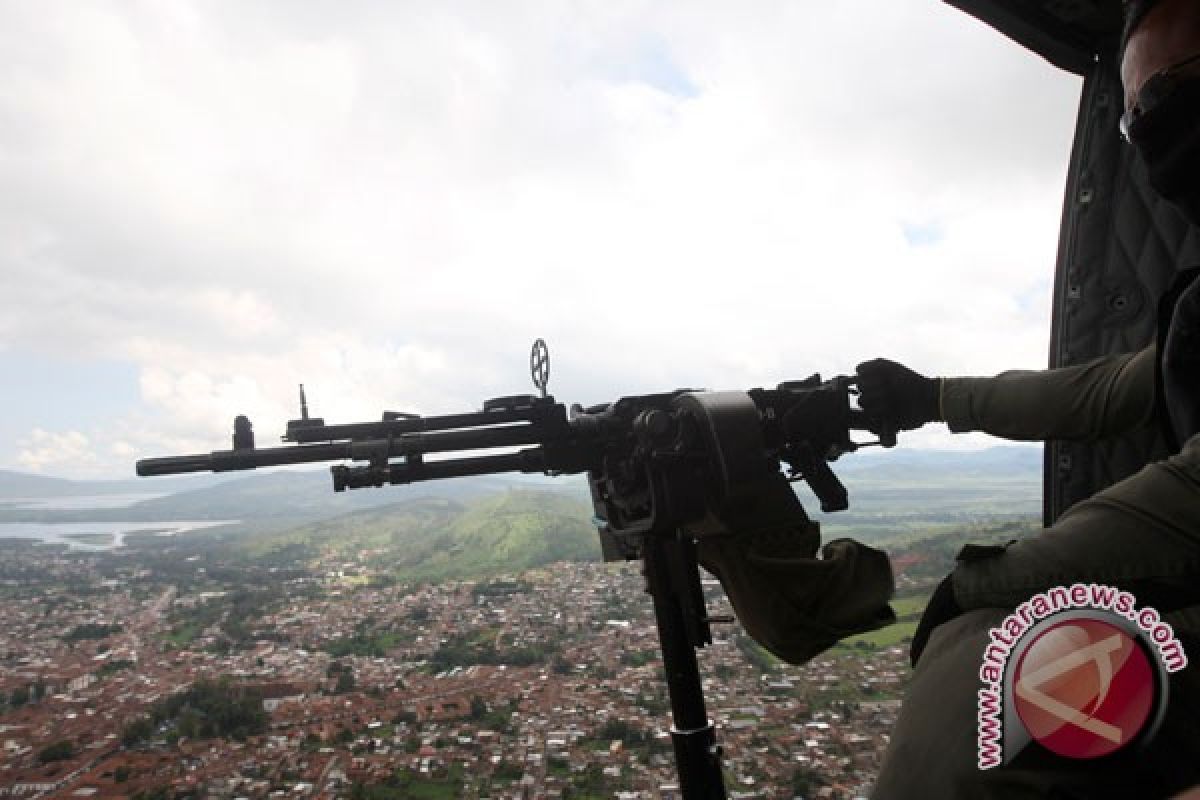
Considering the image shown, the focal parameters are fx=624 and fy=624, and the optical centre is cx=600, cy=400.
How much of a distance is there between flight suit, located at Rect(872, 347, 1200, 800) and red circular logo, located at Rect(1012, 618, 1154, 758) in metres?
0.02

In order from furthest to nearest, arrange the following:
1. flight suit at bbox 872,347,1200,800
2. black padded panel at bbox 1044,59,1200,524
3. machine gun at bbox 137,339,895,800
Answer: black padded panel at bbox 1044,59,1200,524 < machine gun at bbox 137,339,895,800 < flight suit at bbox 872,347,1200,800

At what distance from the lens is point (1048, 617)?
93 cm

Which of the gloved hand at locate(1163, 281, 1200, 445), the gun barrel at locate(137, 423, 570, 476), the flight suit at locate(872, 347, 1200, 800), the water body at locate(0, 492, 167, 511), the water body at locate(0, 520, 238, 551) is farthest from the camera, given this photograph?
the water body at locate(0, 492, 167, 511)

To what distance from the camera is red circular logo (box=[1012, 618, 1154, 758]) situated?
812 mm

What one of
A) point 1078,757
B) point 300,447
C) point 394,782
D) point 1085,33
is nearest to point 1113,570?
point 1078,757

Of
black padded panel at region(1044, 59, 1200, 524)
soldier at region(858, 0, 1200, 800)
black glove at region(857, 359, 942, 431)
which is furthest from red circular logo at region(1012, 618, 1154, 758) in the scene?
black padded panel at region(1044, 59, 1200, 524)

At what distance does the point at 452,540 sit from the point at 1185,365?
39937 mm

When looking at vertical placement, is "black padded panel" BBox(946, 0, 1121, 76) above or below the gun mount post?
above

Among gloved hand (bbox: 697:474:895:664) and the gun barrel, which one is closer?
gloved hand (bbox: 697:474:895:664)

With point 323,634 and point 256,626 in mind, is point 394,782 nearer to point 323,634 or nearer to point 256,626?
point 323,634

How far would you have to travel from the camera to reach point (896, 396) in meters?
3.09

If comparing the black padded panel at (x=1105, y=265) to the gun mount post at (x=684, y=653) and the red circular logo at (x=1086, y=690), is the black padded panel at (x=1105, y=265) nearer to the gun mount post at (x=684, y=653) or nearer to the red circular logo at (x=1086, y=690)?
the gun mount post at (x=684, y=653)

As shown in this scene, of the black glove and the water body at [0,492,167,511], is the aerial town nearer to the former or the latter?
the black glove

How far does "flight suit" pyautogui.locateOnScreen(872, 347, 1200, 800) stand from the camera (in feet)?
2.61
